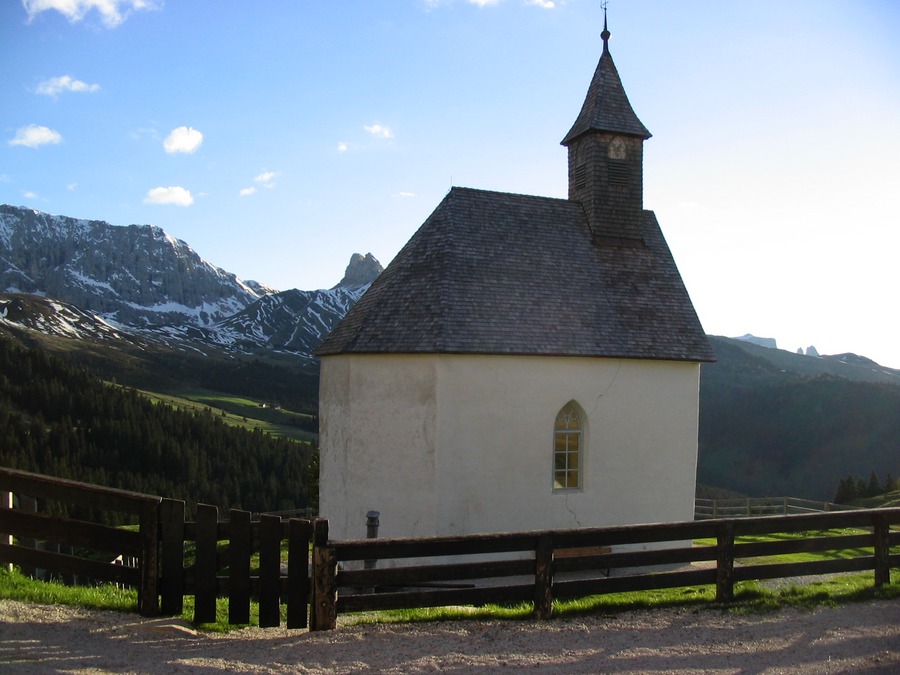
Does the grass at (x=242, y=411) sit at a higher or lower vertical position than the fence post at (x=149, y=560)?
lower

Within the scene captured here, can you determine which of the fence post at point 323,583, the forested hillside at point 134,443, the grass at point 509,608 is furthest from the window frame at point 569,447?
the forested hillside at point 134,443

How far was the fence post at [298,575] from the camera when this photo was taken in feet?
24.7

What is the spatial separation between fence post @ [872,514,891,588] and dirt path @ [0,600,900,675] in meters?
1.79

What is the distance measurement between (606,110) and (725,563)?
14.3 metres

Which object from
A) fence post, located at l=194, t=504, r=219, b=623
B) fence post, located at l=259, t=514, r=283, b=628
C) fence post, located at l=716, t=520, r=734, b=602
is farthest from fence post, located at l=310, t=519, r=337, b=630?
fence post, located at l=716, t=520, r=734, b=602

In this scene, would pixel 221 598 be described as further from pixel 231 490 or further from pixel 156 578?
pixel 231 490

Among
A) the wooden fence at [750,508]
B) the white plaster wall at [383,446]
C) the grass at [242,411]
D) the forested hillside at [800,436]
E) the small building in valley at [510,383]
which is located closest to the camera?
the white plaster wall at [383,446]

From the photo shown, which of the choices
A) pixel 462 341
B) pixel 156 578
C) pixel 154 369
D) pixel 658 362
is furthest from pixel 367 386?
pixel 154 369

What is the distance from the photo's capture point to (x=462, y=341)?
15.0m

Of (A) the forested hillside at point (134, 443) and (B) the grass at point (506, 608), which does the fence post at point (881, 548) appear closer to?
(B) the grass at point (506, 608)

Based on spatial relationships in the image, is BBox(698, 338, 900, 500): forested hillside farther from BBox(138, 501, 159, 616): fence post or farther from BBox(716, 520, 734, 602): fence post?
BBox(138, 501, 159, 616): fence post

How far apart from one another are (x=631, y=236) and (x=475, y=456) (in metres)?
8.13

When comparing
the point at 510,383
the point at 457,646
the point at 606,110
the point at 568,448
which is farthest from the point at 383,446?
the point at 606,110

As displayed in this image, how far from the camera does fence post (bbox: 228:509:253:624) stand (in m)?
7.48
